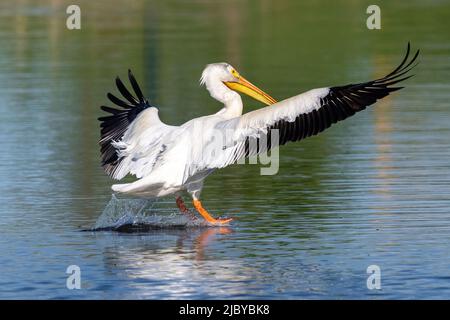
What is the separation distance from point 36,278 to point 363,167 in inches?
232

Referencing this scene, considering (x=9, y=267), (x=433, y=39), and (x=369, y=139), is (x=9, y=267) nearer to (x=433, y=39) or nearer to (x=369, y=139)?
(x=369, y=139)

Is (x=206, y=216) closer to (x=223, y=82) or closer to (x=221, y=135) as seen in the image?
(x=221, y=135)

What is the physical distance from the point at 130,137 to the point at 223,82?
1107mm

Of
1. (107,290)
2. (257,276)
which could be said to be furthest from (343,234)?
(107,290)

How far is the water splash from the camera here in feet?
41.9

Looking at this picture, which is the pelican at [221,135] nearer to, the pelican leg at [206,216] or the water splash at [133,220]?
the pelican leg at [206,216]

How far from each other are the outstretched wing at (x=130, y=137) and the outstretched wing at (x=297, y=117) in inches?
35.1

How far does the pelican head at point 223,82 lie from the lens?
13.1m

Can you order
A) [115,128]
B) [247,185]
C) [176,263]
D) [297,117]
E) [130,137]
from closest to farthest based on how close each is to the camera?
[176,263], [297,117], [130,137], [115,128], [247,185]

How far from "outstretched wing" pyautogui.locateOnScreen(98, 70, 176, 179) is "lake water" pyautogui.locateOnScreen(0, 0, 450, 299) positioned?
568 mm

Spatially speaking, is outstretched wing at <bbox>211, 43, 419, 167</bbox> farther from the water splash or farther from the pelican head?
the water splash

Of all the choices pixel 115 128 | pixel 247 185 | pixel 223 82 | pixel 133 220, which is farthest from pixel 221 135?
pixel 247 185

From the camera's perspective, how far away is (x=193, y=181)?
42.1ft

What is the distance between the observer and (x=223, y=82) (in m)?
13.5
